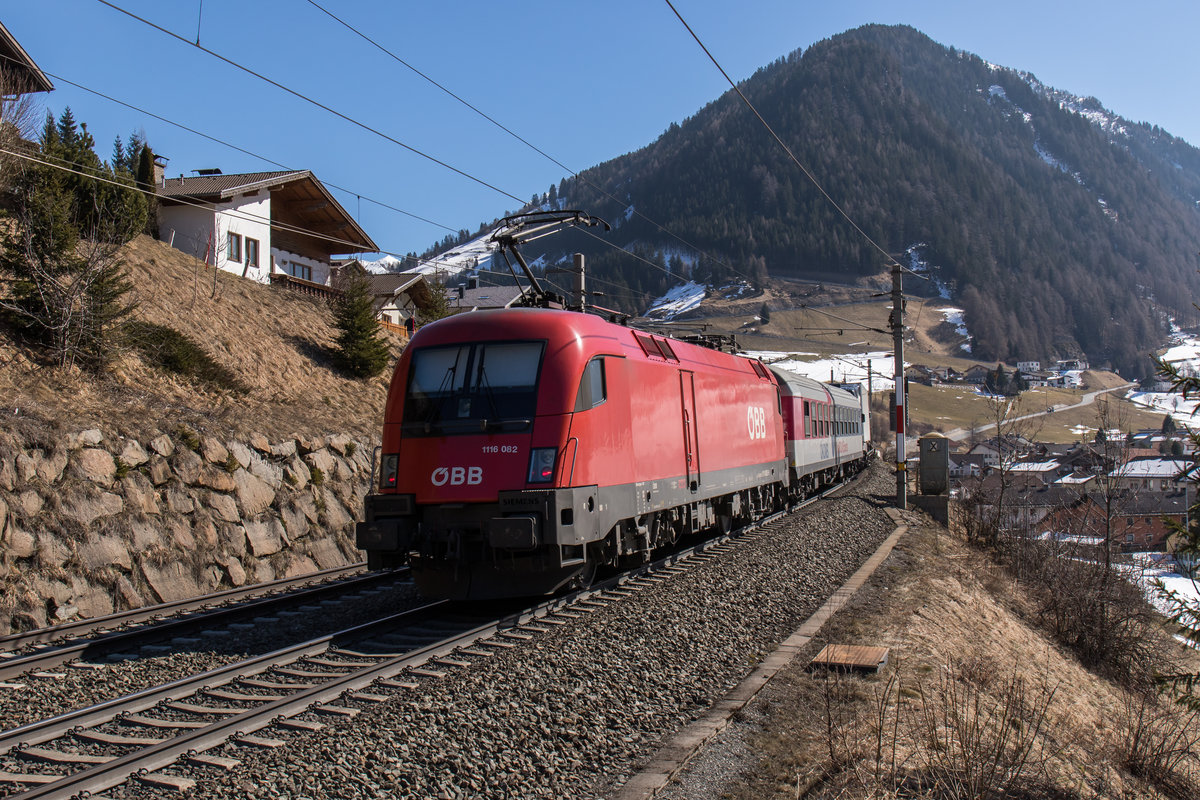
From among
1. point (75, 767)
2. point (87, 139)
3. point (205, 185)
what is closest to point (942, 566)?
point (75, 767)

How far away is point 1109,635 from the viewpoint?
15.4 metres

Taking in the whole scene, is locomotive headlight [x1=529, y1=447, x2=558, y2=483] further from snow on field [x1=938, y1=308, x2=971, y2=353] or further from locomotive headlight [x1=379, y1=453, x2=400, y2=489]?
snow on field [x1=938, y1=308, x2=971, y2=353]

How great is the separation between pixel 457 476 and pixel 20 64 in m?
21.9

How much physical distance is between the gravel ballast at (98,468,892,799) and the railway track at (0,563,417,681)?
134 inches

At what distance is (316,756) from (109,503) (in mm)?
7635

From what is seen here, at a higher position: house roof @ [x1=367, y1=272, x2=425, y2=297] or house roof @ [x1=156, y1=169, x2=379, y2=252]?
house roof @ [x1=156, y1=169, x2=379, y2=252]

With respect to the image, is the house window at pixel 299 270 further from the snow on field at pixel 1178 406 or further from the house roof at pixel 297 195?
the snow on field at pixel 1178 406

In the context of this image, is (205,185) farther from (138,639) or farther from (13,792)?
(13,792)

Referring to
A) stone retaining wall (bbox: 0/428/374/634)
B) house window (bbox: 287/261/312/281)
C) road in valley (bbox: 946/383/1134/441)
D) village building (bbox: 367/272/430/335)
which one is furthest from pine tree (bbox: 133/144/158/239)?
road in valley (bbox: 946/383/1134/441)

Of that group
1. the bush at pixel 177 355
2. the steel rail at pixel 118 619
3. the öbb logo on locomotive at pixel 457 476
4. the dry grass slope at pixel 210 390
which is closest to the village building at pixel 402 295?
the dry grass slope at pixel 210 390

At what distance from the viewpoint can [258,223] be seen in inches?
1155

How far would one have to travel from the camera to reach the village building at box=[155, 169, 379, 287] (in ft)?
91.2

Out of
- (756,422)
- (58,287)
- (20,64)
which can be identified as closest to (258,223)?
(20,64)

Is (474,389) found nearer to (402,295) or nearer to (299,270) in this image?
(299,270)
